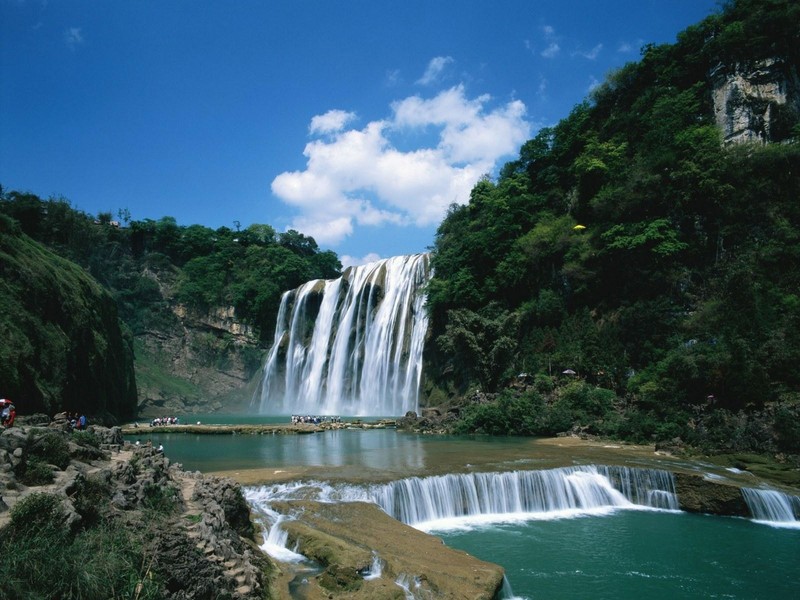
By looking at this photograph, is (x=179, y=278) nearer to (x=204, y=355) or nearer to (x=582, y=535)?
(x=204, y=355)

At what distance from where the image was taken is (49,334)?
20.5 meters

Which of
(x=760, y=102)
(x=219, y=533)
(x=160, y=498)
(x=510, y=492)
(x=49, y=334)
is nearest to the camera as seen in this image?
(x=219, y=533)

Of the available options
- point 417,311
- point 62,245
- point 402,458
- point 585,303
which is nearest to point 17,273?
point 402,458

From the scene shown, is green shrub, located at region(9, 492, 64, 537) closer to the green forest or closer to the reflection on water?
the reflection on water

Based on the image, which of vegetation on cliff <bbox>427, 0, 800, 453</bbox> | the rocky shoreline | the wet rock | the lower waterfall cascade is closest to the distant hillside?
the rocky shoreline

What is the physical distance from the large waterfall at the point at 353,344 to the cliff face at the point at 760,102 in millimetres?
21596

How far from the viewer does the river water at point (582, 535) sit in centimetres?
844

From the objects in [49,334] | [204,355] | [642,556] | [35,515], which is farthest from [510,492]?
[204,355]

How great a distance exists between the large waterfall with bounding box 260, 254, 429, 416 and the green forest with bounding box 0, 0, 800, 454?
317 cm

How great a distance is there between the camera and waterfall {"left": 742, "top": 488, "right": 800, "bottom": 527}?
11695 millimetres

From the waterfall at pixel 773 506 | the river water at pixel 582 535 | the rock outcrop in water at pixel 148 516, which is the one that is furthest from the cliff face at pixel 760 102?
the rock outcrop in water at pixel 148 516

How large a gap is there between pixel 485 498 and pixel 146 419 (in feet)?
112

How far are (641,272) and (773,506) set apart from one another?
1420 centimetres

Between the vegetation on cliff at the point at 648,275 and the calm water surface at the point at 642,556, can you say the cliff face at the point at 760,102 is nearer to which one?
the vegetation on cliff at the point at 648,275
